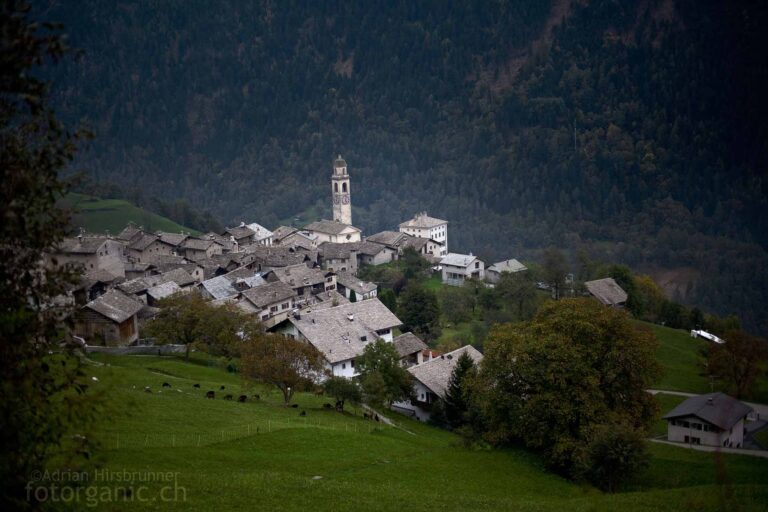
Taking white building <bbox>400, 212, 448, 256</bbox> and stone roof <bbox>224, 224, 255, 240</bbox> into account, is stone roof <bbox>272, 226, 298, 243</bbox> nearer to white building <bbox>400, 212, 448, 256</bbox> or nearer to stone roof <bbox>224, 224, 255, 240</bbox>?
stone roof <bbox>224, 224, 255, 240</bbox>

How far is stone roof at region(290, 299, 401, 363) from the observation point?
5481 centimetres

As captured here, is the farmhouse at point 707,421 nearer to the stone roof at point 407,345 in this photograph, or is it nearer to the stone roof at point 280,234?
the stone roof at point 407,345

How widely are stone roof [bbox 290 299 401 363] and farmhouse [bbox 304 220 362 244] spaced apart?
47.0m

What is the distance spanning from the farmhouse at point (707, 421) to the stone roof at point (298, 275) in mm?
40182

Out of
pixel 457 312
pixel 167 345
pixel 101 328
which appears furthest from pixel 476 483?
pixel 457 312

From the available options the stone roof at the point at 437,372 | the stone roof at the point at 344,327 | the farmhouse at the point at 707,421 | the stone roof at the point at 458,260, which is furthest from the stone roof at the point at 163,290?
the farmhouse at the point at 707,421

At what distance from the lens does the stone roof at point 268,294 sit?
2670 inches

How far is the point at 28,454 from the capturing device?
1368cm

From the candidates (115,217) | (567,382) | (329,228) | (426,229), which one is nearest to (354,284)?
(329,228)

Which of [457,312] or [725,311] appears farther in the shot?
[725,311]

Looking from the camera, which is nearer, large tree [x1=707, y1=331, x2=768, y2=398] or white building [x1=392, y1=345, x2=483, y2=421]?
white building [x1=392, y1=345, x2=483, y2=421]

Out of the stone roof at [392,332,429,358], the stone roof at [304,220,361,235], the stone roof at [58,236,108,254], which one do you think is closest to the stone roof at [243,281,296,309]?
the stone roof at [392,332,429,358]

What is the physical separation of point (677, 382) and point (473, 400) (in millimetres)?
26032

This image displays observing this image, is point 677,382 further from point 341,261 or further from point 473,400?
point 341,261
